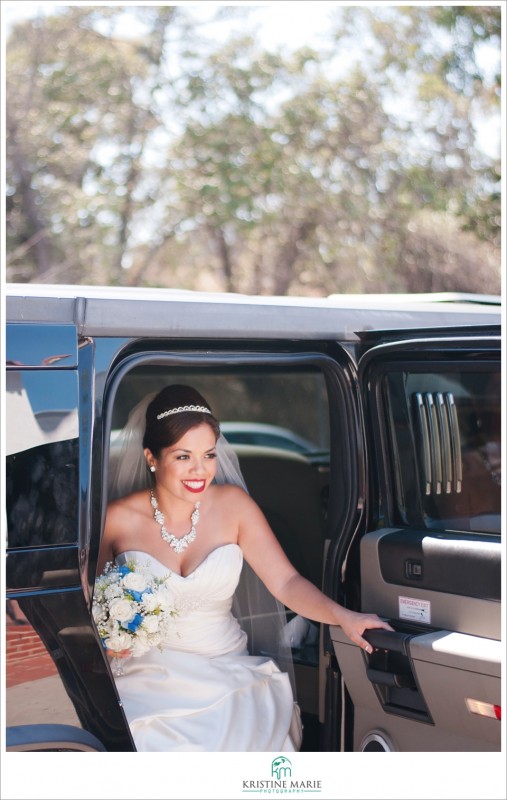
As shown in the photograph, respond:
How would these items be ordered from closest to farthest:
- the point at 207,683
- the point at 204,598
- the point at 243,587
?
the point at 207,683, the point at 204,598, the point at 243,587

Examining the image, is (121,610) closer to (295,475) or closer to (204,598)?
(204,598)

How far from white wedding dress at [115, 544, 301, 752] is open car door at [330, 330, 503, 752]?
325 millimetres

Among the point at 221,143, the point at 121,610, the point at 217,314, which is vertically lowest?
the point at 121,610

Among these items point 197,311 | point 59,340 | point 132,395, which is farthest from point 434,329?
point 132,395

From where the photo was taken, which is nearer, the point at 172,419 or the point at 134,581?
the point at 134,581

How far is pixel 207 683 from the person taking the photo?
3172mm

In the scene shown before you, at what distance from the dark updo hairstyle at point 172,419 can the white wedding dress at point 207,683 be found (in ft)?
1.37

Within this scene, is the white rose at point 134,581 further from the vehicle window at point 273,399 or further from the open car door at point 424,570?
the vehicle window at point 273,399

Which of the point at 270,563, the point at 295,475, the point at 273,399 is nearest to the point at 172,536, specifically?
the point at 270,563

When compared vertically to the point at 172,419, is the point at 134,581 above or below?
below

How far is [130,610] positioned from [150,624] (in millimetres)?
90

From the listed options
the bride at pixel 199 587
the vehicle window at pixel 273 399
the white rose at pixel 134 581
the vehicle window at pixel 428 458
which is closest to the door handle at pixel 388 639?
the bride at pixel 199 587

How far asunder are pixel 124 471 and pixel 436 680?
1490 mm

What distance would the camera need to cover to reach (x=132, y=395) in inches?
192
